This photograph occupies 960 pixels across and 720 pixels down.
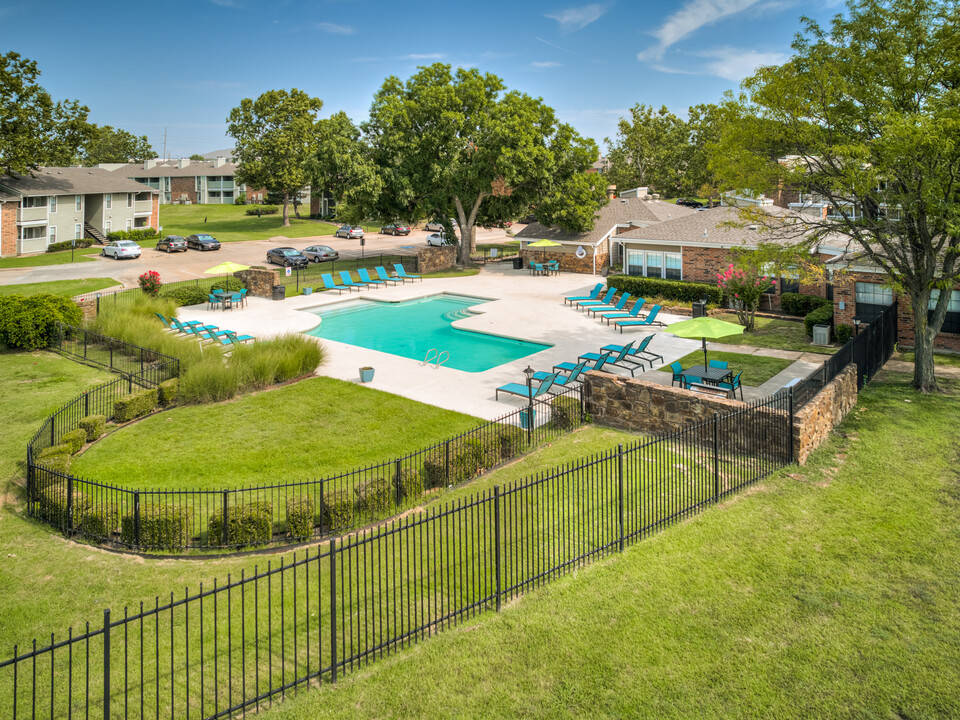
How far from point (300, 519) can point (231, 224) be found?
223ft

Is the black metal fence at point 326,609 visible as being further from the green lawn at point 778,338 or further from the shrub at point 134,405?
the green lawn at point 778,338

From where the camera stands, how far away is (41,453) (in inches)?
562

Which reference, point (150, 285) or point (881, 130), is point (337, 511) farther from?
point (150, 285)

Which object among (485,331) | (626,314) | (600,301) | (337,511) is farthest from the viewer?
(600,301)

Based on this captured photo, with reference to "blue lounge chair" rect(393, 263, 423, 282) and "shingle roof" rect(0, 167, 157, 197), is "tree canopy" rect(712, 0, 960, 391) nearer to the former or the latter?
"blue lounge chair" rect(393, 263, 423, 282)

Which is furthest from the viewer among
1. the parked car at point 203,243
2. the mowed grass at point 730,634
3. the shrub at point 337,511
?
the parked car at point 203,243

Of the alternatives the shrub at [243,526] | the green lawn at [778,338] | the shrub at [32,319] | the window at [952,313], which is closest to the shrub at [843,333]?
the green lawn at [778,338]

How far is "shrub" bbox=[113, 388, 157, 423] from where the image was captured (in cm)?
1742

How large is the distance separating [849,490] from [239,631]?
33.5 ft

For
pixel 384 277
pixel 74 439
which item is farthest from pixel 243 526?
pixel 384 277

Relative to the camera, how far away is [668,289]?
33.0 meters

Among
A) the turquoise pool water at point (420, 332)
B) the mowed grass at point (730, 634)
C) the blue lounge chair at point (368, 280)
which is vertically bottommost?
the mowed grass at point (730, 634)

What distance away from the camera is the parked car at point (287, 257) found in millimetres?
47438

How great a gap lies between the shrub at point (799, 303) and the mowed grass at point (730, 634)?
17.9 m
